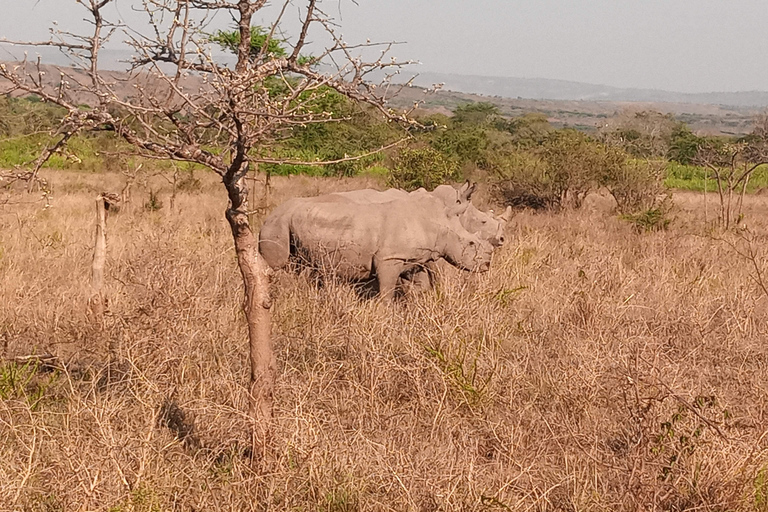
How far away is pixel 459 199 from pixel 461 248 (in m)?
0.58

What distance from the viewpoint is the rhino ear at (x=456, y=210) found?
7.71 m

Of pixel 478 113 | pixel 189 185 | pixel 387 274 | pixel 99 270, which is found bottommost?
pixel 189 185

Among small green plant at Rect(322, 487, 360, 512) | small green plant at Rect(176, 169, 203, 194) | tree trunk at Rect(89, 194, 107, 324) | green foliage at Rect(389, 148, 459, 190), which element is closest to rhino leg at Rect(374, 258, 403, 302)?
tree trunk at Rect(89, 194, 107, 324)

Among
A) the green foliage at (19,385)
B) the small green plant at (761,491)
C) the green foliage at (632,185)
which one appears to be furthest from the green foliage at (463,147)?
the small green plant at (761,491)

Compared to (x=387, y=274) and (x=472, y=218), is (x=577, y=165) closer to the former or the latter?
(x=472, y=218)

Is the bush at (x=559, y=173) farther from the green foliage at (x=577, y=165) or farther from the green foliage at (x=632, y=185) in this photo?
the green foliage at (x=632, y=185)

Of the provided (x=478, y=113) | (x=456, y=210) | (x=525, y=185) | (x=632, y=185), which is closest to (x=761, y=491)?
(x=456, y=210)

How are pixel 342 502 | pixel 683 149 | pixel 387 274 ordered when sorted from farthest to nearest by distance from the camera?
pixel 683 149, pixel 387 274, pixel 342 502

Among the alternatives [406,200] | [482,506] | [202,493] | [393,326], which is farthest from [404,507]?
[406,200]

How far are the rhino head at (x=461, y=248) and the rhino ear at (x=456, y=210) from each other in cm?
1

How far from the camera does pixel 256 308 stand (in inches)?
139

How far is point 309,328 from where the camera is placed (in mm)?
6047

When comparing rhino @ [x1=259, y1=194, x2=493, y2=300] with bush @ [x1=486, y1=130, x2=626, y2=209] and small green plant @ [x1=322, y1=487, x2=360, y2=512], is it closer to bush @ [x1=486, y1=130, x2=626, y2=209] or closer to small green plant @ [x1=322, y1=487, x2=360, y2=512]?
small green plant @ [x1=322, y1=487, x2=360, y2=512]

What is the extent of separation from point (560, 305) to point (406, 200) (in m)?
1.81
